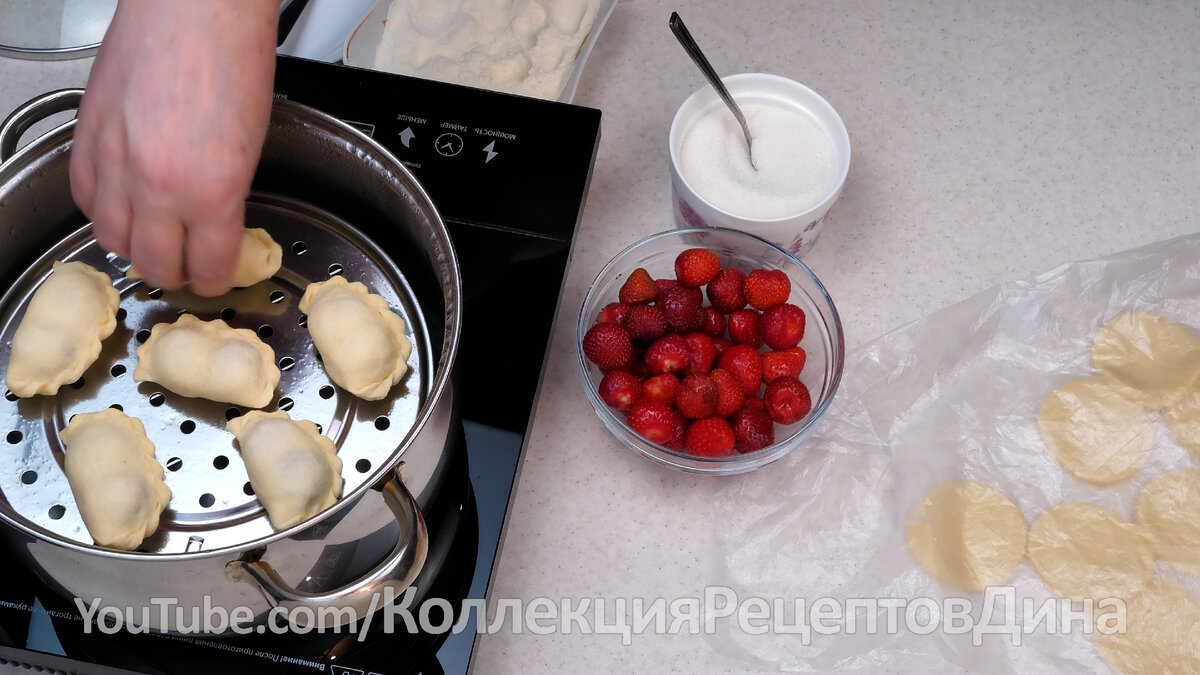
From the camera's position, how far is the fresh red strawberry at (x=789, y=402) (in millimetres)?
753

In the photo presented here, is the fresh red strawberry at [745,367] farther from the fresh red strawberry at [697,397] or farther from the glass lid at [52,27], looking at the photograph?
the glass lid at [52,27]

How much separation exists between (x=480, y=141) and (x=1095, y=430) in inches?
24.1

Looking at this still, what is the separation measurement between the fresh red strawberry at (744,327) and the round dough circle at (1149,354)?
0.32m

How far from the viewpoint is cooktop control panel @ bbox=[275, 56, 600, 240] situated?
0.83m

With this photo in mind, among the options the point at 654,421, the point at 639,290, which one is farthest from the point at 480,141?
the point at 654,421

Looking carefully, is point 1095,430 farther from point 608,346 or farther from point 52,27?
point 52,27

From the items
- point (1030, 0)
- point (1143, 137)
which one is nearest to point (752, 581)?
point (1143, 137)

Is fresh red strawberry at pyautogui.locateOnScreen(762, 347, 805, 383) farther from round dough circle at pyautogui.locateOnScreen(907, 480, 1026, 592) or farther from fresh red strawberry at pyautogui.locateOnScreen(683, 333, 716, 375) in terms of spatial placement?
round dough circle at pyautogui.locateOnScreen(907, 480, 1026, 592)

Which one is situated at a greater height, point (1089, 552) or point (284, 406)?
point (284, 406)

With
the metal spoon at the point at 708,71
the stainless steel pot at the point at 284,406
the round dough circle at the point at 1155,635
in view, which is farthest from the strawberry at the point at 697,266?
the round dough circle at the point at 1155,635

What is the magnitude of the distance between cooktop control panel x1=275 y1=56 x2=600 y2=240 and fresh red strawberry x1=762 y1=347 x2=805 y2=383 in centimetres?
21

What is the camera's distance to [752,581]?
0.75 metres

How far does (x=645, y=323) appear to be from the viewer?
0.78m

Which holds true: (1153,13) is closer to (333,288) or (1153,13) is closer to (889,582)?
(889,582)
